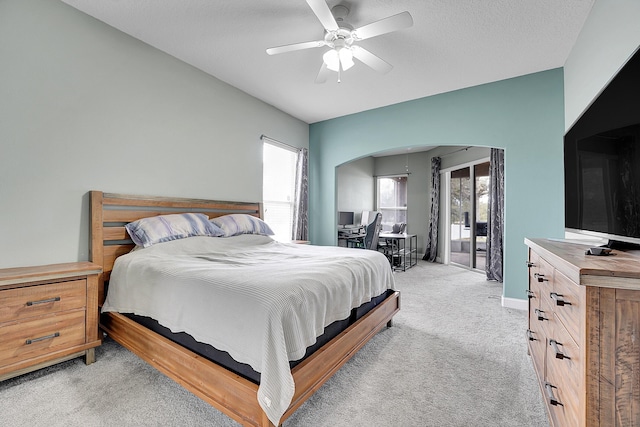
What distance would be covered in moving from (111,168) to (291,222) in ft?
8.54

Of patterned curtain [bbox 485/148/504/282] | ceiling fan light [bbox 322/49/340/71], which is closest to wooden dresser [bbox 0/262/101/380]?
ceiling fan light [bbox 322/49/340/71]

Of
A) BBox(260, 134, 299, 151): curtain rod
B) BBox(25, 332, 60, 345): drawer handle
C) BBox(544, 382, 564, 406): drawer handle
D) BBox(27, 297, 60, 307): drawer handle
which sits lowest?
BBox(25, 332, 60, 345): drawer handle

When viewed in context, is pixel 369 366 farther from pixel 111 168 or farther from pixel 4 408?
pixel 111 168

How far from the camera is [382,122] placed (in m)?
4.28

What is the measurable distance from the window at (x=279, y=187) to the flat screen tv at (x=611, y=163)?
344cm

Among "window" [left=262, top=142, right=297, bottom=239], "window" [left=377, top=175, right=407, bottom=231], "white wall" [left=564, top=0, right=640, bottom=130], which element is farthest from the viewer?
"window" [left=377, top=175, right=407, bottom=231]

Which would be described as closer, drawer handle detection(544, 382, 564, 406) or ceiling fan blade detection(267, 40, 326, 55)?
drawer handle detection(544, 382, 564, 406)

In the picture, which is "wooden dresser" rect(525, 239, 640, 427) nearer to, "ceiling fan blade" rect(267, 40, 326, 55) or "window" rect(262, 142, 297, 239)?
"ceiling fan blade" rect(267, 40, 326, 55)

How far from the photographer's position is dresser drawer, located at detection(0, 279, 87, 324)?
1.63m

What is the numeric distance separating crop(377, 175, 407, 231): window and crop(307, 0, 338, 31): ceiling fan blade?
5381 millimetres

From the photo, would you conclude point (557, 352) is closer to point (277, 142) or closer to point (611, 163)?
point (611, 163)

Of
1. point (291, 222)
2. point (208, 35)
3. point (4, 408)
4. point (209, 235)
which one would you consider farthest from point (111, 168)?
point (291, 222)

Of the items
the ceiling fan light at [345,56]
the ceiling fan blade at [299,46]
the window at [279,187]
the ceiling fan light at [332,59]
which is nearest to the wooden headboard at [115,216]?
the window at [279,187]

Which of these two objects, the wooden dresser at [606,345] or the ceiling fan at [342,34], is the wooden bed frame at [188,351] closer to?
the wooden dresser at [606,345]
